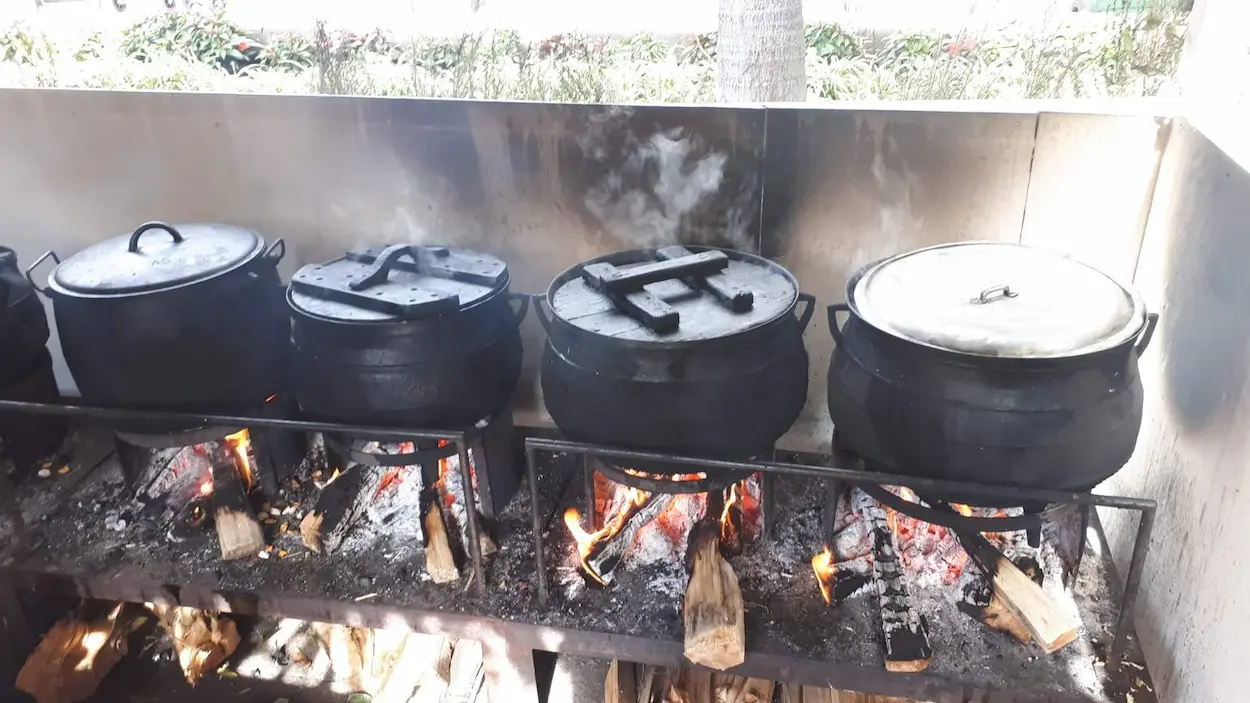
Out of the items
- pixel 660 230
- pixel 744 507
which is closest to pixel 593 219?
pixel 660 230

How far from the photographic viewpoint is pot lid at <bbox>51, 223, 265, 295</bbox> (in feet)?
7.64

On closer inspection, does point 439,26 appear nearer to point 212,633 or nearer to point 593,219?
point 593,219

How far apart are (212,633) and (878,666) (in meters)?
2.33

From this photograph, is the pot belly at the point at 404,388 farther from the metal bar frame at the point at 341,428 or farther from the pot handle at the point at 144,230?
the pot handle at the point at 144,230

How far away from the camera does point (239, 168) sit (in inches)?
117

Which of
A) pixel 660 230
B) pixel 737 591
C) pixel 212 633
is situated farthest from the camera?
pixel 212 633

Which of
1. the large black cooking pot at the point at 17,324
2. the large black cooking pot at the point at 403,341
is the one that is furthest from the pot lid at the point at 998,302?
the large black cooking pot at the point at 17,324

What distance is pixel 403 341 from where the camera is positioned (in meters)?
2.20

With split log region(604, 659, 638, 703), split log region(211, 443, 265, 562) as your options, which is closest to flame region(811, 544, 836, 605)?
split log region(604, 659, 638, 703)

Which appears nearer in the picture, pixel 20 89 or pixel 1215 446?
pixel 1215 446

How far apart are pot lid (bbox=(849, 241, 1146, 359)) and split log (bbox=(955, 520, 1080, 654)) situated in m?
0.73

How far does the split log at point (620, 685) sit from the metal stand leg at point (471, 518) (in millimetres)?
501

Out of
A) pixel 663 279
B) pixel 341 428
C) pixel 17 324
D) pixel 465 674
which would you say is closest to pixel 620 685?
pixel 465 674

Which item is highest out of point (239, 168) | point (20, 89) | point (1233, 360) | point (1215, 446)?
point (20, 89)
